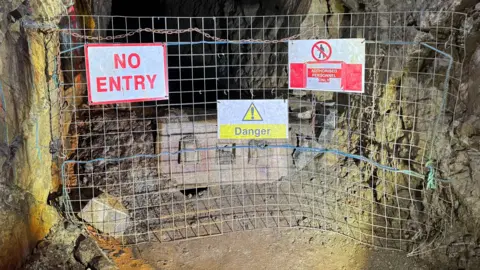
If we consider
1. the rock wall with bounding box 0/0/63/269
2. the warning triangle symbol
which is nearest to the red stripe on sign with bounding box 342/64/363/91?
the warning triangle symbol

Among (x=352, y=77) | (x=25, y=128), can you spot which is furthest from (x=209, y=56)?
(x=25, y=128)

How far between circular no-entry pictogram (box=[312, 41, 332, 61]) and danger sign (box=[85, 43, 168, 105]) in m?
1.56

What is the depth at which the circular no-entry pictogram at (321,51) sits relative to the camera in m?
4.57

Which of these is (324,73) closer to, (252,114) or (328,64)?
(328,64)

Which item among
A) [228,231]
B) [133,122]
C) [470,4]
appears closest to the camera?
[470,4]

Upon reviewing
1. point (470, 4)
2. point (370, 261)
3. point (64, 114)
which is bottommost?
point (370, 261)

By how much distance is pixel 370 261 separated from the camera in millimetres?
4535

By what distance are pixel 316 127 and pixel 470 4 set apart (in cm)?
223

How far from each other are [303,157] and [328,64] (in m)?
1.45

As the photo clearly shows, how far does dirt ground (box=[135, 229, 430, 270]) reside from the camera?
453 cm

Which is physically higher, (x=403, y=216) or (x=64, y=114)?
(x=64, y=114)

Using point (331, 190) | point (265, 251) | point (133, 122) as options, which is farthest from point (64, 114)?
point (331, 190)

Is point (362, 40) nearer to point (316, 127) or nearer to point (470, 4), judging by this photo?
point (470, 4)

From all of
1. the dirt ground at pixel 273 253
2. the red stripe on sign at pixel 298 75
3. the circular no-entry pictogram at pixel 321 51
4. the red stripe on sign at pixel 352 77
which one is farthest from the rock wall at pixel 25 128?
the red stripe on sign at pixel 352 77
